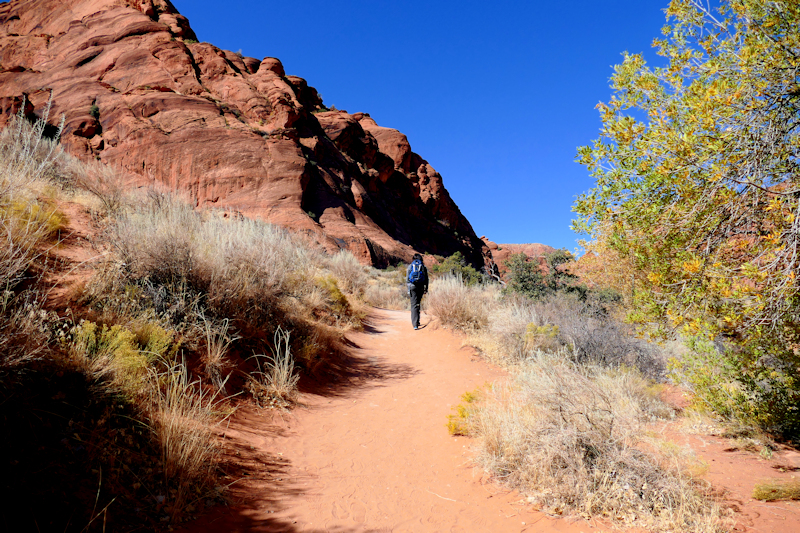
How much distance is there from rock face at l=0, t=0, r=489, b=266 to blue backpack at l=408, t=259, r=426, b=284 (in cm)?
1736

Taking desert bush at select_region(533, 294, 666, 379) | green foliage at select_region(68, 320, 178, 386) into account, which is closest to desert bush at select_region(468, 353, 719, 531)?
green foliage at select_region(68, 320, 178, 386)

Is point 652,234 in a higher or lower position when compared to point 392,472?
higher

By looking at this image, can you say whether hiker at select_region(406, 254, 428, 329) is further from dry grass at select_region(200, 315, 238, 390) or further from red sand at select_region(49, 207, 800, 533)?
dry grass at select_region(200, 315, 238, 390)

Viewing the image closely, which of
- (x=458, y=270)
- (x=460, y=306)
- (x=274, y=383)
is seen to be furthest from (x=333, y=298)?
(x=458, y=270)

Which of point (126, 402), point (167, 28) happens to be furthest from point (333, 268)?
point (167, 28)

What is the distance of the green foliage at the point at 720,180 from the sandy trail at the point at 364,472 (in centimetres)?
222

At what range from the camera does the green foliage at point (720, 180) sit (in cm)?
303

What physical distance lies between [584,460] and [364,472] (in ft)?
6.54

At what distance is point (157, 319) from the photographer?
4172mm

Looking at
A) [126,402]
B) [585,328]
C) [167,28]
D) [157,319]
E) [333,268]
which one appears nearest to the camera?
[126,402]

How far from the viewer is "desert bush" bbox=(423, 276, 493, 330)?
9.53 m

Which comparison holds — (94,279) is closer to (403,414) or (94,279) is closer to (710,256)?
(403,414)

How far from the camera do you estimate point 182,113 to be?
30594 millimetres

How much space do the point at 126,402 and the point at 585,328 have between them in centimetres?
737
